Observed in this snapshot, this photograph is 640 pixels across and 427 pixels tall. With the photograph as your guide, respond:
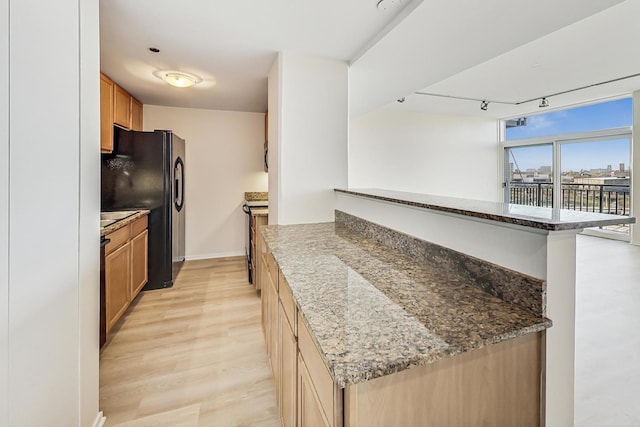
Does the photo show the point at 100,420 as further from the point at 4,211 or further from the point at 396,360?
the point at 396,360

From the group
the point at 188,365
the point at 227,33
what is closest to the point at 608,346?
the point at 188,365

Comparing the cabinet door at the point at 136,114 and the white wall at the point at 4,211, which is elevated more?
the cabinet door at the point at 136,114

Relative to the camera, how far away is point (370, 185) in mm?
5555

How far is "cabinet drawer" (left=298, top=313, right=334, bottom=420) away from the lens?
2.52 ft

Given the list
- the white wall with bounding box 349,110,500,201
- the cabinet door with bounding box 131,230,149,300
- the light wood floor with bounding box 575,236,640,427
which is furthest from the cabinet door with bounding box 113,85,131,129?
the light wood floor with bounding box 575,236,640,427

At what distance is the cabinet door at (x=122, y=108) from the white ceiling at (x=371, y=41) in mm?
96

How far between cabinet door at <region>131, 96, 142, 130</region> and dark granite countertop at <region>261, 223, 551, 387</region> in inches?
134

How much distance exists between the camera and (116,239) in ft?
7.91

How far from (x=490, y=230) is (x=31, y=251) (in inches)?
63.8

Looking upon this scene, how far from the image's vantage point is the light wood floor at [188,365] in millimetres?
1596

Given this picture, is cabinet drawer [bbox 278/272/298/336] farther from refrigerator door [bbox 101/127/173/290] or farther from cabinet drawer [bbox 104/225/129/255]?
refrigerator door [bbox 101/127/173/290]

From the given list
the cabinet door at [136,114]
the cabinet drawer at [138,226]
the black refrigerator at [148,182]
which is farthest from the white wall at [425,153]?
the cabinet drawer at [138,226]

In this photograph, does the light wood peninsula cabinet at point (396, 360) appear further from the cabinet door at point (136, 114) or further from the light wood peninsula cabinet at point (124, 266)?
the cabinet door at point (136, 114)

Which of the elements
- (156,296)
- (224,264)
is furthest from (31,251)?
(224,264)
